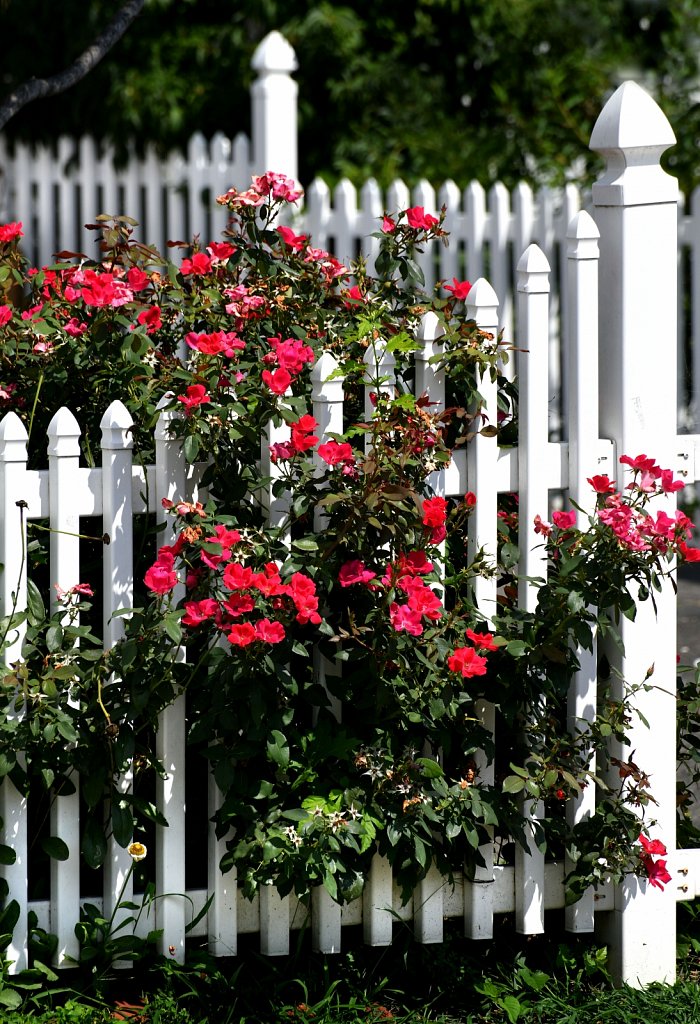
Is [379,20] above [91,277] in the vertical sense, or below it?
above

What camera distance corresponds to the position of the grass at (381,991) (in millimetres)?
2801

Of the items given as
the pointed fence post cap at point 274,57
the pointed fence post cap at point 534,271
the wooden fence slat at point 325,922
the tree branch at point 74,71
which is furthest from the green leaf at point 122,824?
the pointed fence post cap at point 274,57

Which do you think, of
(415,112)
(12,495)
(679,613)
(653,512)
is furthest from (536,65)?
(12,495)

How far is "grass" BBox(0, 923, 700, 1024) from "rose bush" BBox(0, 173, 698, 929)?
0.21 m

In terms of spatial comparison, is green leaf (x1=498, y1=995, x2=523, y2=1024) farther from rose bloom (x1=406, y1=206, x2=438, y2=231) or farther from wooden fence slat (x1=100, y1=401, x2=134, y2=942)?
rose bloom (x1=406, y1=206, x2=438, y2=231)

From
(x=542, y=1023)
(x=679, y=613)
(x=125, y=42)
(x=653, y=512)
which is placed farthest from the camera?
(x=125, y=42)

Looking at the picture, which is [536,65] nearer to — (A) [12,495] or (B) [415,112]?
(B) [415,112]

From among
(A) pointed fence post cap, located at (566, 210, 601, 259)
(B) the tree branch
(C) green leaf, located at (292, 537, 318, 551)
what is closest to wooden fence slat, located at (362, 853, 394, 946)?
(C) green leaf, located at (292, 537, 318, 551)

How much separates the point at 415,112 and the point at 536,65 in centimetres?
75

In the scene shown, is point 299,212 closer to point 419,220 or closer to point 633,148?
point 419,220

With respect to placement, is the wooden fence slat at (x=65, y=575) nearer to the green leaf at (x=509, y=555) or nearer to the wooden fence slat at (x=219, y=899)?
the wooden fence slat at (x=219, y=899)

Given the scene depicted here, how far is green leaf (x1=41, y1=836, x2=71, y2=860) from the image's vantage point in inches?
109

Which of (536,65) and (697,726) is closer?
(697,726)

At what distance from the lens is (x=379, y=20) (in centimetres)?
810
